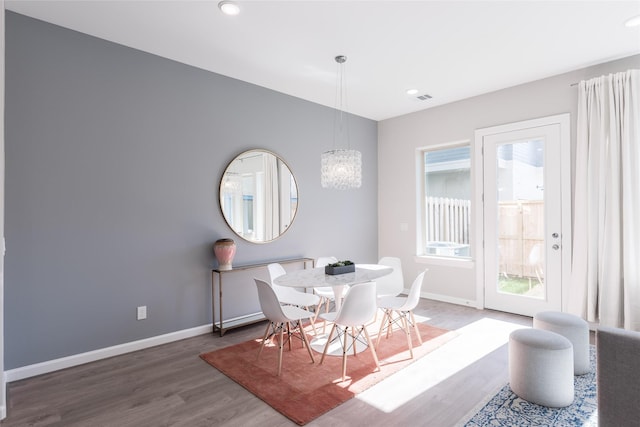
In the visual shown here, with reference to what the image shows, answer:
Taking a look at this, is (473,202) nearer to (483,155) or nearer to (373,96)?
(483,155)

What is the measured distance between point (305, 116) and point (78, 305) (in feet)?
10.8

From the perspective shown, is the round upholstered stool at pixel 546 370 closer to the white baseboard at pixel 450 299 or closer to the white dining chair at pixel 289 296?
the white dining chair at pixel 289 296

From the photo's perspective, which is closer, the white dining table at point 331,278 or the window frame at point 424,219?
the white dining table at point 331,278

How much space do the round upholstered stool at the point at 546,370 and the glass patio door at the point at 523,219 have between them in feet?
6.64

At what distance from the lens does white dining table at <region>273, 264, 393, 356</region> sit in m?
2.81

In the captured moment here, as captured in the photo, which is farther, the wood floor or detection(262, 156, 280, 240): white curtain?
detection(262, 156, 280, 240): white curtain

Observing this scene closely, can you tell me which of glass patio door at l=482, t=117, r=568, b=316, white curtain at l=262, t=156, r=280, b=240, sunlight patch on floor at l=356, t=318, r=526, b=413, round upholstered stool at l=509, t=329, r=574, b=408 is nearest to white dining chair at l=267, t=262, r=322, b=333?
white curtain at l=262, t=156, r=280, b=240

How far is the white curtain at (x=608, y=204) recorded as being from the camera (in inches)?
130

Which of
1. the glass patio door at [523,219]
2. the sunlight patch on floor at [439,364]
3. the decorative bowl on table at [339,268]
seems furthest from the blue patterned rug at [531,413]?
the glass patio door at [523,219]

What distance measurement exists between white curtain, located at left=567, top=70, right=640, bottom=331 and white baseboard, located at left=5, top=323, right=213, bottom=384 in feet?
13.2

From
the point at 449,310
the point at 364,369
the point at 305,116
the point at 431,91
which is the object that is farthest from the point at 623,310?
the point at 305,116

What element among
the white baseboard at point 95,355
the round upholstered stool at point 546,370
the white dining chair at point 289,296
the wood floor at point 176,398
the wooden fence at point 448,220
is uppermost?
the wooden fence at point 448,220

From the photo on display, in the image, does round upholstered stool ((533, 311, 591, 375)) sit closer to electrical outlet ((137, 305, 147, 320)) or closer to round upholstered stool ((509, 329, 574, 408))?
round upholstered stool ((509, 329, 574, 408))

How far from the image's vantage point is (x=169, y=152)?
11.3ft
